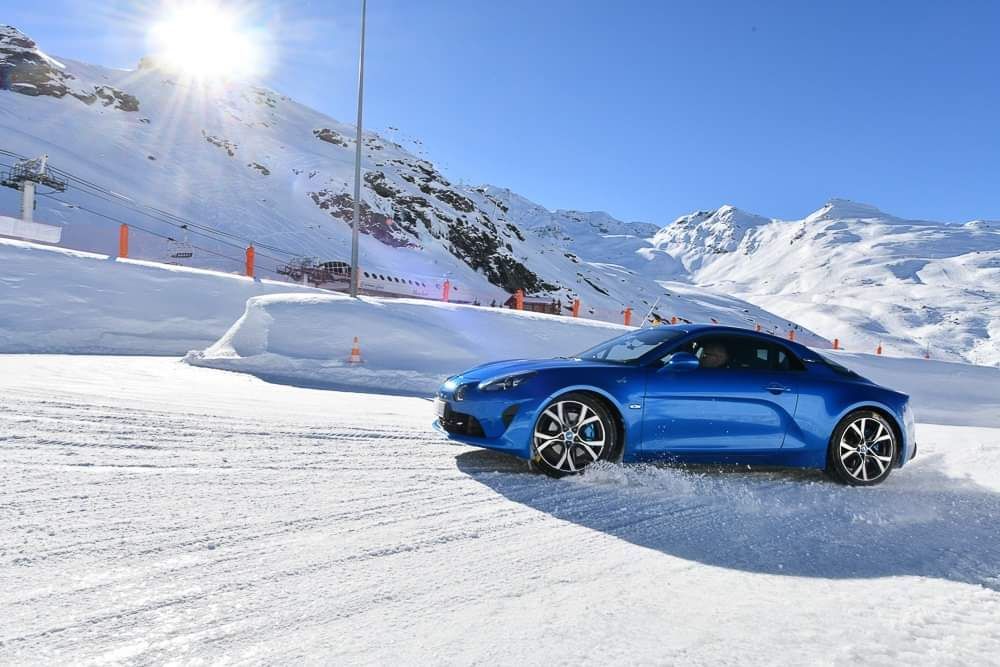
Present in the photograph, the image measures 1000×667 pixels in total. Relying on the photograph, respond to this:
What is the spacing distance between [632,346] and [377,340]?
6481 mm

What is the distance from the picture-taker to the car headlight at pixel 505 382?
14.6 feet

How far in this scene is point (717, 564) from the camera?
3029 millimetres

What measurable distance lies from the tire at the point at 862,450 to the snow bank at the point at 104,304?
1131 cm

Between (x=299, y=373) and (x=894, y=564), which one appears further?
(x=299, y=373)

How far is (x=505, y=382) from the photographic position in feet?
14.7

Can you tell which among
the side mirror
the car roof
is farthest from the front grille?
the car roof

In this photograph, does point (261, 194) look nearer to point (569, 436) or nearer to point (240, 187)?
point (240, 187)

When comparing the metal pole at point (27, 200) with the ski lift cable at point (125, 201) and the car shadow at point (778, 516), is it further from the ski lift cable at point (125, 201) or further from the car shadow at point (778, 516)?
the ski lift cable at point (125, 201)

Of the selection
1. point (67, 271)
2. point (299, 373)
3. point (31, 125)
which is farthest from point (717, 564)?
point (31, 125)

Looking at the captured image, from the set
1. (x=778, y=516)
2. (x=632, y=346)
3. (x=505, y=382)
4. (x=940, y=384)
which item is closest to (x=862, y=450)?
(x=778, y=516)

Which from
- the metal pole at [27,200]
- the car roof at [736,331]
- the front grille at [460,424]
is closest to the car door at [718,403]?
the car roof at [736,331]

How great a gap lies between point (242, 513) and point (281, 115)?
3043 inches

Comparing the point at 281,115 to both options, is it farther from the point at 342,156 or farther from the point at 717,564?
the point at 717,564

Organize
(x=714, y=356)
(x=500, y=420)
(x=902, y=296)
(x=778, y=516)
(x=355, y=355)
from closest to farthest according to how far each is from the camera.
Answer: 1. (x=778, y=516)
2. (x=500, y=420)
3. (x=714, y=356)
4. (x=355, y=355)
5. (x=902, y=296)
